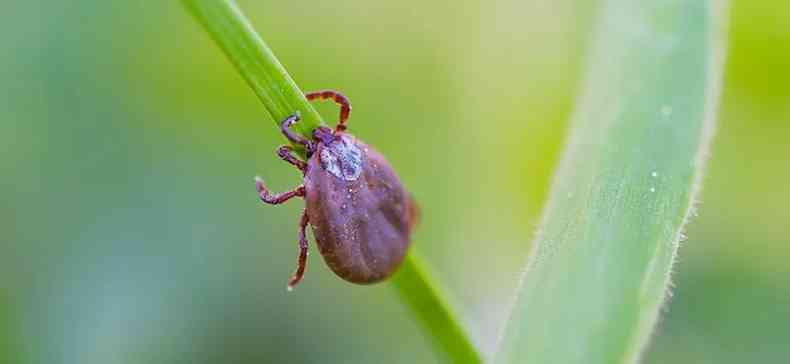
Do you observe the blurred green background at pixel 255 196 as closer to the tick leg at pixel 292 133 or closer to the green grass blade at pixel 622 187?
the green grass blade at pixel 622 187

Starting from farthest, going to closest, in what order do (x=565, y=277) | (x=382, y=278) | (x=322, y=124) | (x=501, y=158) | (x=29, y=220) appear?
1. (x=501, y=158)
2. (x=29, y=220)
3. (x=382, y=278)
4. (x=322, y=124)
5. (x=565, y=277)

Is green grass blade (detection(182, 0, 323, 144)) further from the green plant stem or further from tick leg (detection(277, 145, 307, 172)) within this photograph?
tick leg (detection(277, 145, 307, 172))

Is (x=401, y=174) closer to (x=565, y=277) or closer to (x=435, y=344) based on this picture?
(x=435, y=344)

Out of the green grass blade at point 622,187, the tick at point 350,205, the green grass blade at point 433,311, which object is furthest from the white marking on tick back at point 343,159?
the green grass blade at point 622,187

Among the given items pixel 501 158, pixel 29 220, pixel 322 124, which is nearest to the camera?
pixel 322 124

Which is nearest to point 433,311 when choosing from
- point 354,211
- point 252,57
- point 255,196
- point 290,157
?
point 354,211

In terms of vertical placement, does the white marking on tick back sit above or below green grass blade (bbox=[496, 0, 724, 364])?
above

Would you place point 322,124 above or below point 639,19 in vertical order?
above

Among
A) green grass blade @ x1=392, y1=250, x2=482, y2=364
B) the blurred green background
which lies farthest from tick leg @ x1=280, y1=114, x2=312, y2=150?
the blurred green background

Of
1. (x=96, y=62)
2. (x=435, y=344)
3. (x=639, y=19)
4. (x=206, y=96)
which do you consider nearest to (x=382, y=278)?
(x=435, y=344)
